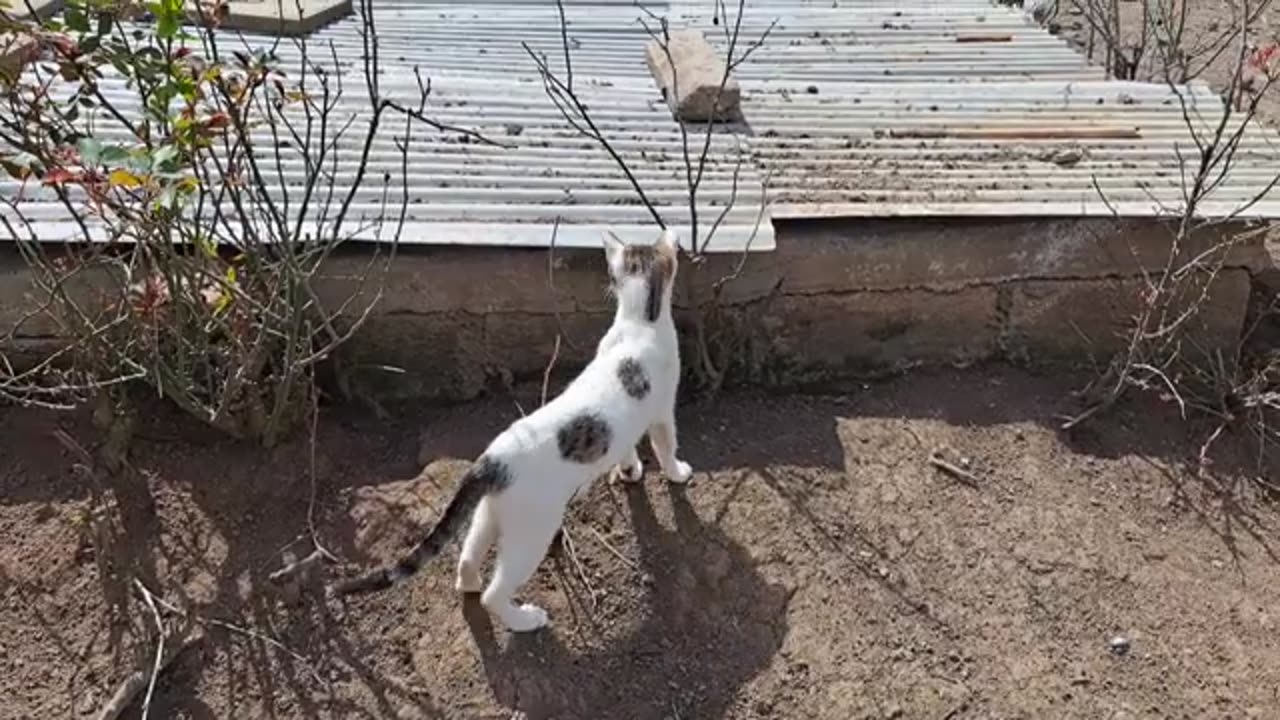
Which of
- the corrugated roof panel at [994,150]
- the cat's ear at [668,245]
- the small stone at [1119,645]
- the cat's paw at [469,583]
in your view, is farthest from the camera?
the corrugated roof panel at [994,150]

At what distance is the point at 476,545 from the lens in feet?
10.7

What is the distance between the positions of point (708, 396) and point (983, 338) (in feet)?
3.63

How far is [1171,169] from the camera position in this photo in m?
4.57

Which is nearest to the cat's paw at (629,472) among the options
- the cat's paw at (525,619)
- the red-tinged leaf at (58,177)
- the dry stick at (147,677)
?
the cat's paw at (525,619)

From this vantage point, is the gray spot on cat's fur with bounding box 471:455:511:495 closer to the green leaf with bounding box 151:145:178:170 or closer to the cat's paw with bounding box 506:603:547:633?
the cat's paw with bounding box 506:603:547:633

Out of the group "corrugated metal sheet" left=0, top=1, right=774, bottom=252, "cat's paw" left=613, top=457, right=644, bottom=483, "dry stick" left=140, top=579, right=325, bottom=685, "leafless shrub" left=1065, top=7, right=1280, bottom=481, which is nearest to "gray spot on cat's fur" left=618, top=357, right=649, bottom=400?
"cat's paw" left=613, top=457, right=644, bottom=483

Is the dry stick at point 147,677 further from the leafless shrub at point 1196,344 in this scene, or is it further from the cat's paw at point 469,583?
the leafless shrub at point 1196,344

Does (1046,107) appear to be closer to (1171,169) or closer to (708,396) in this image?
(1171,169)

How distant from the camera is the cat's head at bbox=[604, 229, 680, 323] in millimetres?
3543

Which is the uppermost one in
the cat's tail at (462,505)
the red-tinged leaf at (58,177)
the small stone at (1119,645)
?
the red-tinged leaf at (58,177)

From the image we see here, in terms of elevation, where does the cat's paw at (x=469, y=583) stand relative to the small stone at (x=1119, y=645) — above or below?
above

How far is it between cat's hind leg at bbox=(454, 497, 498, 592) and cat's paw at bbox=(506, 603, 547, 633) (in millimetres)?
160

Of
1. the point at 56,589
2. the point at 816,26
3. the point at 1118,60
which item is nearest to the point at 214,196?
the point at 56,589

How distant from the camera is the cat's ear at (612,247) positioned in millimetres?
3621
